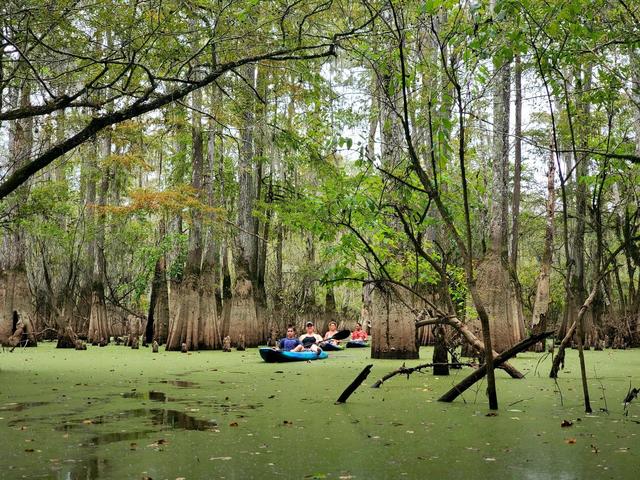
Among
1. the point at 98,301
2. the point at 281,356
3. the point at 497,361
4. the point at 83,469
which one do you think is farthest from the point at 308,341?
the point at 83,469

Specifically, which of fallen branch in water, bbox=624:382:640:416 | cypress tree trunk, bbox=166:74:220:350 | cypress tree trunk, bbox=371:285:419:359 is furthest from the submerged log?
cypress tree trunk, bbox=166:74:220:350

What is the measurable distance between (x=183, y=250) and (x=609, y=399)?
15.0m

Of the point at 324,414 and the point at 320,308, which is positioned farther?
the point at 320,308

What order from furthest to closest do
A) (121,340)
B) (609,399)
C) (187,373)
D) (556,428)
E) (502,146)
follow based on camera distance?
(121,340), (502,146), (187,373), (609,399), (556,428)

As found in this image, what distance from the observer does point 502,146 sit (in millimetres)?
12055

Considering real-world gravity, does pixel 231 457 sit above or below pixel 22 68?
below

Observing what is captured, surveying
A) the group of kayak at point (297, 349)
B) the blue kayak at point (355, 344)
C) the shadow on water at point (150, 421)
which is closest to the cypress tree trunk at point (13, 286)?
the group of kayak at point (297, 349)

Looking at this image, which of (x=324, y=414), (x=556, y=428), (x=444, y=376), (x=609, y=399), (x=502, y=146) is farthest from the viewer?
(x=502, y=146)

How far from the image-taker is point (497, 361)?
5.32 meters

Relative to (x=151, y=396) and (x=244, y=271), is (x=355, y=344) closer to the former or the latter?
(x=244, y=271)

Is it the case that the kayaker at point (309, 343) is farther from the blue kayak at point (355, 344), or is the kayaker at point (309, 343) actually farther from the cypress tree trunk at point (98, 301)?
the cypress tree trunk at point (98, 301)

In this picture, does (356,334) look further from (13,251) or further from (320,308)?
(13,251)

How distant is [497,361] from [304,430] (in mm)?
1670

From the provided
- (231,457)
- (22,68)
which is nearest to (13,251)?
(22,68)
